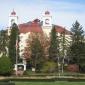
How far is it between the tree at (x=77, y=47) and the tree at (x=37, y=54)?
5.40 meters

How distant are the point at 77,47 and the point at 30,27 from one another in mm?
19891

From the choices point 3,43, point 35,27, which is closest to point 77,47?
point 3,43

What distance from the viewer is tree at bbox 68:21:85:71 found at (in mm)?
75731

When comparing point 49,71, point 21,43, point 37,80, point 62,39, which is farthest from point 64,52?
point 37,80

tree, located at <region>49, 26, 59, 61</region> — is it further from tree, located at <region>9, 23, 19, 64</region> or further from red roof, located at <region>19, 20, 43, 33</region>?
red roof, located at <region>19, 20, 43, 33</region>

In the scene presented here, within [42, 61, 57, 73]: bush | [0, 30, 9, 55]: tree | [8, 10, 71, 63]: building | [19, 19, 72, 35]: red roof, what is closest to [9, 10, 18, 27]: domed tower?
[8, 10, 71, 63]: building

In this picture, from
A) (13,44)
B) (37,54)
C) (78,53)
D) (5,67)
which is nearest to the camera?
(5,67)

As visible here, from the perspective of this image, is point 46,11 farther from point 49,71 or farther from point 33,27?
point 49,71

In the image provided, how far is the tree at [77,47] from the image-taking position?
75731mm

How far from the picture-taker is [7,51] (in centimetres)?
8119

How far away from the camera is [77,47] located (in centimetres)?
7738

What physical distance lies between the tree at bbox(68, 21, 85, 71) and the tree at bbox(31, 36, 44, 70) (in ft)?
17.7

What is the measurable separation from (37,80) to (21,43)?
147 ft

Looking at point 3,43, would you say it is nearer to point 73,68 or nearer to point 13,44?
point 13,44
